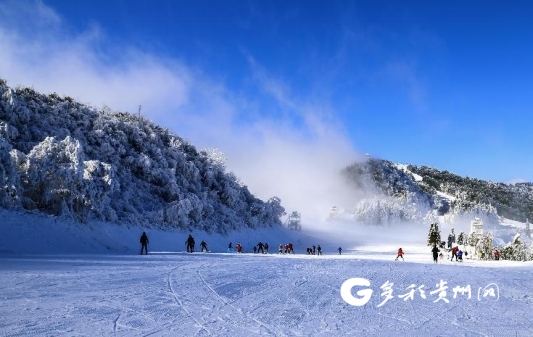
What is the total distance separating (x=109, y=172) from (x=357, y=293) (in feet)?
84.1

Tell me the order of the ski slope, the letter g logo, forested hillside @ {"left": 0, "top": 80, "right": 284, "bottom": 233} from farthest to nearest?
1. forested hillside @ {"left": 0, "top": 80, "right": 284, "bottom": 233}
2. the letter g logo
3. the ski slope

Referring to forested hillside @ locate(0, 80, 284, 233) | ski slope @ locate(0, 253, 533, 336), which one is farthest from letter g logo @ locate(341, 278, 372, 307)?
forested hillside @ locate(0, 80, 284, 233)

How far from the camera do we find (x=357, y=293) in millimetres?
13281

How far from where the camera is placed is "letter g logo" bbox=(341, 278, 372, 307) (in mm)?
11578

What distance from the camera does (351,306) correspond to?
35.5ft

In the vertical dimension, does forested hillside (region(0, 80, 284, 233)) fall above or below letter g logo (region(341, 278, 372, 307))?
above

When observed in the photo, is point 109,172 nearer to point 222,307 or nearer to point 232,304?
point 232,304

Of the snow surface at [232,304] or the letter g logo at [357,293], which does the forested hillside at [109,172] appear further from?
the letter g logo at [357,293]

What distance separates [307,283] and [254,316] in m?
6.25

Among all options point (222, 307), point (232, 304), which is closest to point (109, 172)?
point (232, 304)

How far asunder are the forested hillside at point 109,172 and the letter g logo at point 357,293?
22.3 meters

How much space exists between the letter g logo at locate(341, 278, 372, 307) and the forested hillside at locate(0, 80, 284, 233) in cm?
2227

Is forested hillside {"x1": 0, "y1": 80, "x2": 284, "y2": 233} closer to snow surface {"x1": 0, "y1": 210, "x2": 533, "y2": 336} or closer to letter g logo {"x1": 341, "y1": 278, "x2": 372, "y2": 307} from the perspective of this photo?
snow surface {"x1": 0, "y1": 210, "x2": 533, "y2": 336}

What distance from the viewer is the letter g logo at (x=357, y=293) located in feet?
38.0
